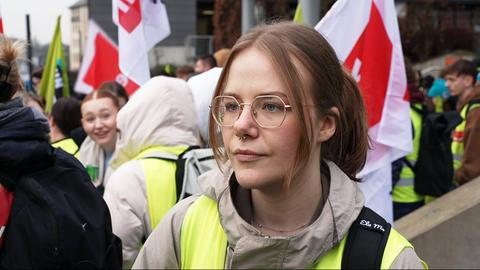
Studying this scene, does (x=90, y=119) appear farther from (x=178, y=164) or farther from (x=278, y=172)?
(x=278, y=172)

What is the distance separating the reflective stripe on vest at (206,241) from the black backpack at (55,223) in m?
0.51

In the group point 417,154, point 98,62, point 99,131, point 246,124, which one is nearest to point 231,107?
point 246,124

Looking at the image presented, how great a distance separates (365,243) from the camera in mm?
1718

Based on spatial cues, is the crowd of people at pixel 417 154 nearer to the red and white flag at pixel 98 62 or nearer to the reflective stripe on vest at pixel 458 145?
the reflective stripe on vest at pixel 458 145

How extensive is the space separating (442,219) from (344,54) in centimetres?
193

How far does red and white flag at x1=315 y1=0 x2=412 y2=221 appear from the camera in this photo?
380 cm

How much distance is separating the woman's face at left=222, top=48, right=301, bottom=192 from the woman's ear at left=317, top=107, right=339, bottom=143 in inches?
4.6

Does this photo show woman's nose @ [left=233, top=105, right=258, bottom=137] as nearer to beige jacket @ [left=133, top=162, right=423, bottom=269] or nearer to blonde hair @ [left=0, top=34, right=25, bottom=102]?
beige jacket @ [left=133, top=162, right=423, bottom=269]

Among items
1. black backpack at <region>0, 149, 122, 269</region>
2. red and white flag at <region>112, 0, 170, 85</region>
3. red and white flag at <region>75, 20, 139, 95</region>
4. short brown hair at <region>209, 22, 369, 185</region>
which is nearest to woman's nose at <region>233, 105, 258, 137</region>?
short brown hair at <region>209, 22, 369, 185</region>

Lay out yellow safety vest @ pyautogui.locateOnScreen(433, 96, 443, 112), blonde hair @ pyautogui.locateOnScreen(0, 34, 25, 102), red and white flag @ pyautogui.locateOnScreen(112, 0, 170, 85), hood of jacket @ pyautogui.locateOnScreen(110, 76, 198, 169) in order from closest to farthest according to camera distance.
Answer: blonde hair @ pyautogui.locateOnScreen(0, 34, 25, 102)
hood of jacket @ pyautogui.locateOnScreen(110, 76, 198, 169)
red and white flag @ pyautogui.locateOnScreen(112, 0, 170, 85)
yellow safety vest @ pyautogui.locateOnScreen(433, 96, 443, 112)

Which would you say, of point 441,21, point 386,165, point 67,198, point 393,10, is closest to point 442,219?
point 386,165

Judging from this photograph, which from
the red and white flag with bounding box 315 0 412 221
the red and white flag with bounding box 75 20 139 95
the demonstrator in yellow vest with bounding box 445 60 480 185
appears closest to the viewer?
the red and white flag with bounding box 315 0 412 221

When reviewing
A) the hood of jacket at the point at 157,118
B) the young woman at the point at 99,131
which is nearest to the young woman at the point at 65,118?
the young woman at the point at 99,131

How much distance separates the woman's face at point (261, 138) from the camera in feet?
5.53
